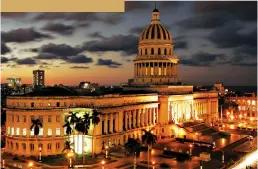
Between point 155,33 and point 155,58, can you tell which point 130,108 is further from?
point 155,33

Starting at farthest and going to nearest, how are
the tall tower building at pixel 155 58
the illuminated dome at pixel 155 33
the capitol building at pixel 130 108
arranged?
1. the illuminated dome at pixel 155 33
2. the tall tower building at pixel 155 58
3. the capitol building at pixel 130 108

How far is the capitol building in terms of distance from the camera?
7319 cm

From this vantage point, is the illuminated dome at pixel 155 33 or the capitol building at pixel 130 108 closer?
the capitol building at pixel 130 108

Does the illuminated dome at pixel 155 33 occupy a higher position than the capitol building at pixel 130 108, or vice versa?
the illuminated dome at pixel 155 33

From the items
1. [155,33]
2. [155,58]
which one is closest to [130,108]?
[155,58]

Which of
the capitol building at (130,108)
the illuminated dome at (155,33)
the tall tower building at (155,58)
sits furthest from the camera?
the illuminated dome at (155,33)

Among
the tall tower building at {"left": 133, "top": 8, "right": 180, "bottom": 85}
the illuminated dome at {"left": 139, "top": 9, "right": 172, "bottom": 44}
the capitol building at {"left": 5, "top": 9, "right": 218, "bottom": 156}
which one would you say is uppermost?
the illuminated dome at {"left": 139, "top": 9, "right": 172, "bottom": 44}

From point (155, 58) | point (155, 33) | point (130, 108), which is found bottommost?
point (130, 108)

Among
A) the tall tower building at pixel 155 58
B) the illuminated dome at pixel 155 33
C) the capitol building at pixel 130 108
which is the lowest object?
the capitol building at pixel 130 108

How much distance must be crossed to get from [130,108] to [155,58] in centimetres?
2949

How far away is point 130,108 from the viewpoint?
8606 cm

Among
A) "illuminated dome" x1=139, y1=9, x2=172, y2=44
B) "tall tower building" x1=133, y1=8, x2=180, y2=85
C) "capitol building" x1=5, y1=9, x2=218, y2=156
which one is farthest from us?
"illuminated dome" x1=139, y1=9, x2=172, y2=44

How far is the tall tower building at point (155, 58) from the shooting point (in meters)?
112

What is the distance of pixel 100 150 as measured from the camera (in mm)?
74500
